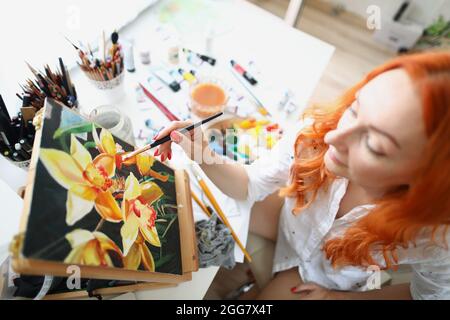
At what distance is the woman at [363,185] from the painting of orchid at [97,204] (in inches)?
5.1

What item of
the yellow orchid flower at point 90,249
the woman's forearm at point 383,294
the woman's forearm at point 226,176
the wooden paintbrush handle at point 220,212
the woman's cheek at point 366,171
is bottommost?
the woman's forearm at point 383,294

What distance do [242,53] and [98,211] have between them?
0.75 m

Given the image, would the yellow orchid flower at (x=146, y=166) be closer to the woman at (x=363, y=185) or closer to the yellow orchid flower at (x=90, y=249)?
the woman at (x=363, y=185)

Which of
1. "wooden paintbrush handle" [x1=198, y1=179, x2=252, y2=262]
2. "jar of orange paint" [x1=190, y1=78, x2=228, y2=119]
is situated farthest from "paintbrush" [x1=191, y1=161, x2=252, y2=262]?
"jar of orange paint" [x1=190, y1=78, x2=228, y2=119]

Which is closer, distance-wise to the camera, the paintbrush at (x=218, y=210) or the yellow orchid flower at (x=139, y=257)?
the yellow orchid flower at (x=139, y=257)

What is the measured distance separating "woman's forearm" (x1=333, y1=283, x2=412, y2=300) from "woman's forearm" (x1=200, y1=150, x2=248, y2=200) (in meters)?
0.41

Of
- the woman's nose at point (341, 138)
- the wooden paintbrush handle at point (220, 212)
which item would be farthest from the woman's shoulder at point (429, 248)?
the wooden paintbrush handle at point (220, 212)


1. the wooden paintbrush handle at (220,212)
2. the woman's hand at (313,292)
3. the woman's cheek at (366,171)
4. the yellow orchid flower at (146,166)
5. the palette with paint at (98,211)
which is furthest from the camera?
the woman's hand at (313,292)

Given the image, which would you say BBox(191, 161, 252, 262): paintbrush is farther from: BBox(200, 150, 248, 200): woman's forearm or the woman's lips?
the woman's lips

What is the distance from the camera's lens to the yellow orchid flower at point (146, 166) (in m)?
0.53

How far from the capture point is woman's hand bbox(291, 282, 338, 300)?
0.74 metres

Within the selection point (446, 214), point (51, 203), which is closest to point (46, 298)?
point (51, 203)
